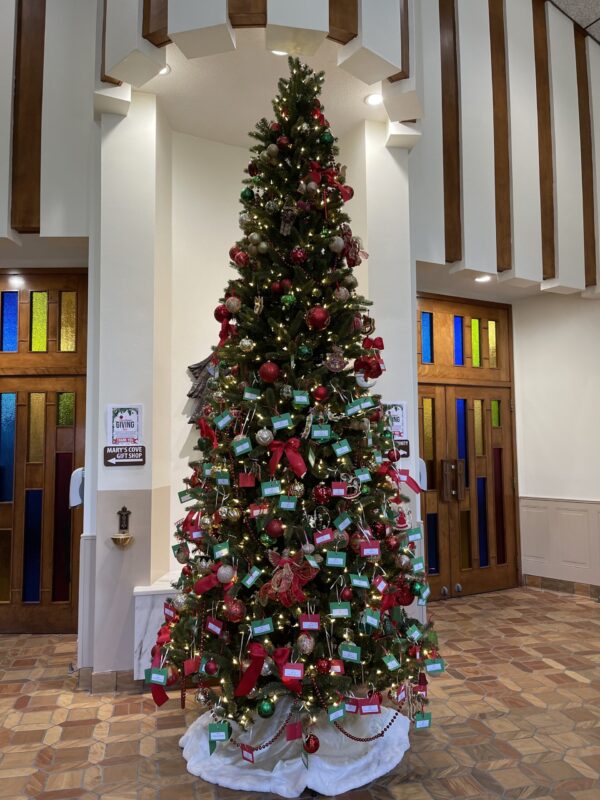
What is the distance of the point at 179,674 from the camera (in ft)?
8.70

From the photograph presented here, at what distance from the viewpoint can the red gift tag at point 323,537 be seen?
2451mm

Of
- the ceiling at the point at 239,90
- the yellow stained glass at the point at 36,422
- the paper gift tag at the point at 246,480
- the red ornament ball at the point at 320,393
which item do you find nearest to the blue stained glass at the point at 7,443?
the yellow stained glass at the point at 36,422

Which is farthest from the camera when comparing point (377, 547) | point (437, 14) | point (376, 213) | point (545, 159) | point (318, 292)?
point (545, 159)

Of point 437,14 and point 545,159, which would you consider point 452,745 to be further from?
point 437,14

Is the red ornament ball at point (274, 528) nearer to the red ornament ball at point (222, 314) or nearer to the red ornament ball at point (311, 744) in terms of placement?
the red ornament ball at point (311, 744)

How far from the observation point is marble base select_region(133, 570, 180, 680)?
3.45m

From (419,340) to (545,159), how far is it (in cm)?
190

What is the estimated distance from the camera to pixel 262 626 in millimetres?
2416

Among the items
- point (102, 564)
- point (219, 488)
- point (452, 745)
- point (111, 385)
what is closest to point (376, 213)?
point (111, 385)

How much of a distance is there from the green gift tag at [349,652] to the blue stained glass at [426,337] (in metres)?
3.60

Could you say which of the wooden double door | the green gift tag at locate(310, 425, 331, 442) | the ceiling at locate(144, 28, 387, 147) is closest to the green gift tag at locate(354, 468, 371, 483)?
the green gift tag at locate(310, 425, 331, 442)

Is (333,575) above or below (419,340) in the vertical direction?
below

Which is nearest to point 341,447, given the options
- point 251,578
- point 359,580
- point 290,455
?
point 290,455

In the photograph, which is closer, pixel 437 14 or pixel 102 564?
pixel 102 564
